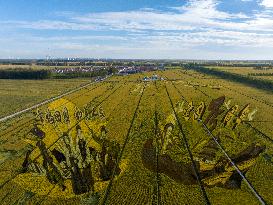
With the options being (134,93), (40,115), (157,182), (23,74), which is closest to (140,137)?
(157,182)

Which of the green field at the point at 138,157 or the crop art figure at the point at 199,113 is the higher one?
the crop art figure at the point at 199,113

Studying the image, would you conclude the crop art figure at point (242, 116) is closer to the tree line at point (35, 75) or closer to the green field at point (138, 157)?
the green field at point (138, 157)

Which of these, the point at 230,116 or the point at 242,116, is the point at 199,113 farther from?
the point at 242,116

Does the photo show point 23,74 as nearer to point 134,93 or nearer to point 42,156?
point 134,93

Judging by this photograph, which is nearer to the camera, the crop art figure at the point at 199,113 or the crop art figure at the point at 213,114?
the crop art figure at the point at 213,114

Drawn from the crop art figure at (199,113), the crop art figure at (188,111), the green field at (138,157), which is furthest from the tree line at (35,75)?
the crop art figure at (199,113)

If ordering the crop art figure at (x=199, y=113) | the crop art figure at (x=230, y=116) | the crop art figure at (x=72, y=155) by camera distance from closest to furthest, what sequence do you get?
the crop art figure at (x=72, y=155)
the crop art figure at (x=230, y=116)
the crop art figure at (x=199, y=113)

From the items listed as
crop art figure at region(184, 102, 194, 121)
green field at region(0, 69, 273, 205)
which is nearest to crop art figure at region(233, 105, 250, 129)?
green field at region(0, 69, 273, 205)

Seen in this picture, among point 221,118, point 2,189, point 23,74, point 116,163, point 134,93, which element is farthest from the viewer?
point 23,74
